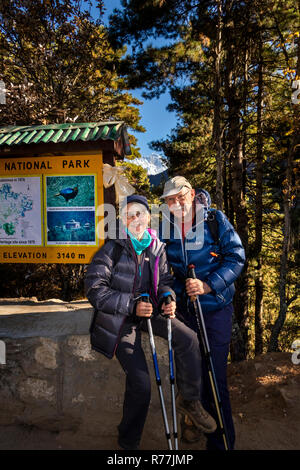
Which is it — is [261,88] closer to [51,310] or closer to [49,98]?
[49,98]

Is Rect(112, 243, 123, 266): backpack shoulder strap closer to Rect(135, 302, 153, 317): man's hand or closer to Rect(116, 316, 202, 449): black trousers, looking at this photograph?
Rect(135, 302, 153, 317): man's hand

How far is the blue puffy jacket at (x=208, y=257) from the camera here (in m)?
2.71

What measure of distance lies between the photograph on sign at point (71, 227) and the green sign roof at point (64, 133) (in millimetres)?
1027

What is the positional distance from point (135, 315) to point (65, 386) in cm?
148

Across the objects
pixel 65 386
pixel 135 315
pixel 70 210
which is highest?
pixel 70 210

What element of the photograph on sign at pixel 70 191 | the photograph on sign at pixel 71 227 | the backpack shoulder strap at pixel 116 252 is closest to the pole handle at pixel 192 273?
the backpack shoulder strap at pixel 116 252

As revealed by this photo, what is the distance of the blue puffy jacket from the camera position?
107 inches

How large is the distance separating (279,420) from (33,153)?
483 centimetres

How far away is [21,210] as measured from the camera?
14.5 ft

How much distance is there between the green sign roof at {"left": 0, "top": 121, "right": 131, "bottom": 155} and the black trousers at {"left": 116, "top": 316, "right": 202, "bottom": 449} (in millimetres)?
2553

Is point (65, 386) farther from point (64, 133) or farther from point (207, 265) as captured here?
point (64, 133)

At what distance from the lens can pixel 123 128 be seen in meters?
4.17
